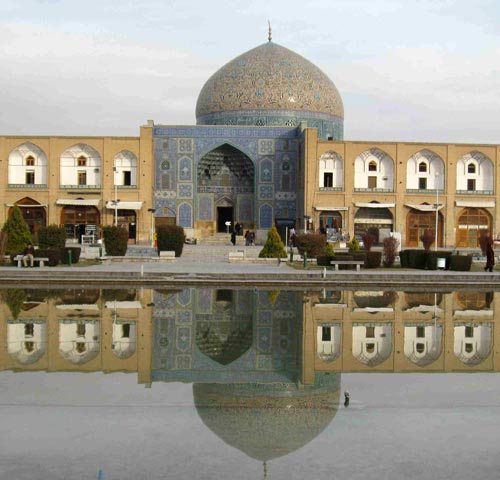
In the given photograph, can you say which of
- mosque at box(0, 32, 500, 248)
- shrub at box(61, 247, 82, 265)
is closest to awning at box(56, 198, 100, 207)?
mosque at box(0, 32, 500, 248)

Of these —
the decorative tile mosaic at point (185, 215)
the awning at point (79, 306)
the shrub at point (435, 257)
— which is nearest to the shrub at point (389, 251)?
the shrub at point (435, 257)

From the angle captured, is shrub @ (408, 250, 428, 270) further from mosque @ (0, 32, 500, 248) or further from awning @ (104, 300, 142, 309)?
mosque @ (0, 32, 500, 248)

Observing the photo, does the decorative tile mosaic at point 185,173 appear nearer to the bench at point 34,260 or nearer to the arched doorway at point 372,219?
the arched doorway at point 372,219

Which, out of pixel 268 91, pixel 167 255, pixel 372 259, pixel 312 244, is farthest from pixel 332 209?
pixel 372 259

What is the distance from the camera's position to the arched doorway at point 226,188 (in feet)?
99.1

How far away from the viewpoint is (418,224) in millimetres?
28453

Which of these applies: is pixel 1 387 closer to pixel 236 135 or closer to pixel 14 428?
pixel 14 428

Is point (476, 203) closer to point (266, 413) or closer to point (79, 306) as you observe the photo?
point (79, 306)

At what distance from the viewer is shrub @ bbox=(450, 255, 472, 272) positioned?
17.2 m

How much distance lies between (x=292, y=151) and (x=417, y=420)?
83.2ft

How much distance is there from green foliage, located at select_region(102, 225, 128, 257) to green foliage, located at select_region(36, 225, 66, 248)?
139 cm

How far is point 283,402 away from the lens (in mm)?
5145

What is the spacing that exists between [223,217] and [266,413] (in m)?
25.9

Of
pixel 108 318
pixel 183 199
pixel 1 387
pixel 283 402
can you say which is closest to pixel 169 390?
pixel 283 402
